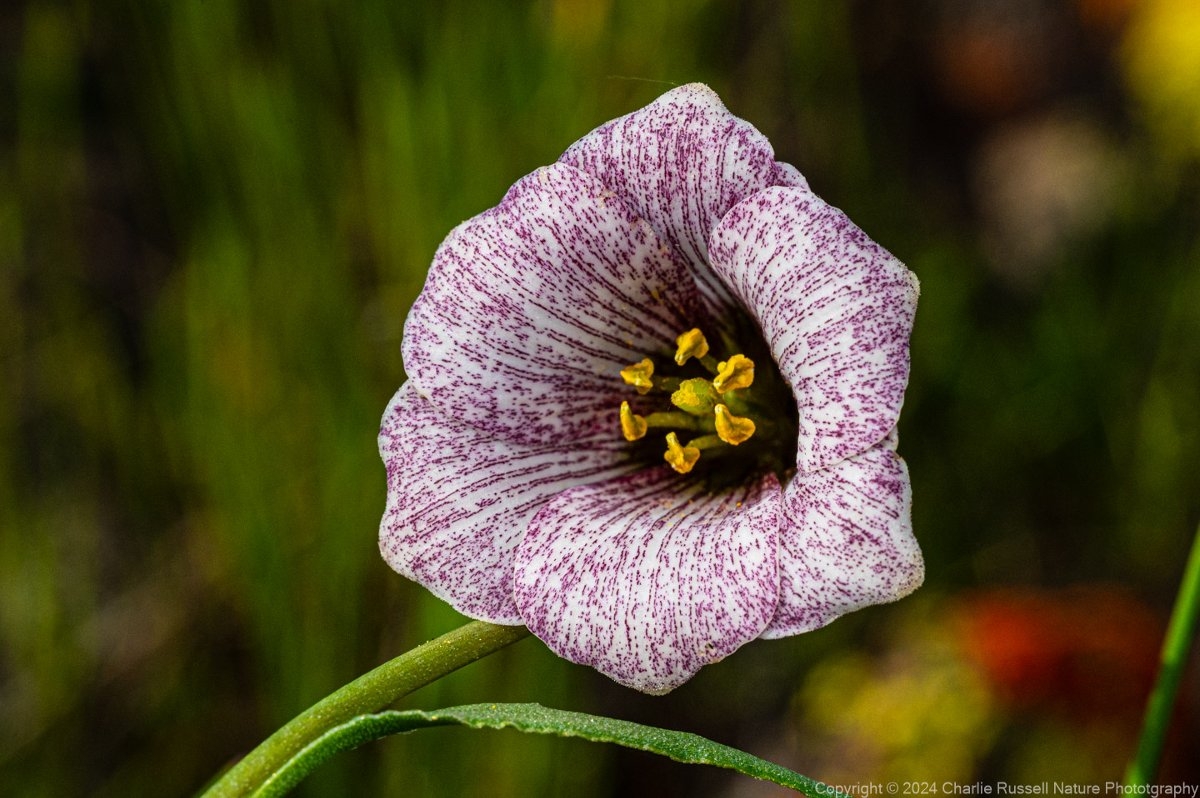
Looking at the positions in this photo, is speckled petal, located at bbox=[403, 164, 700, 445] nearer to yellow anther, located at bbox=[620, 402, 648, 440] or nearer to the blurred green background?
yellow anther, located at bbox=[620, 402, 648, 440]

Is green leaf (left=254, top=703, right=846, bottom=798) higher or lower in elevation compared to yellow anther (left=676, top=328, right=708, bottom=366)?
lower

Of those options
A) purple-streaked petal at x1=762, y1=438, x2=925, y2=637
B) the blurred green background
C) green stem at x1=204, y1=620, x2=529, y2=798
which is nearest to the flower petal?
purple-streaked petal at x1=762, y1=438, x2=925, y2=637

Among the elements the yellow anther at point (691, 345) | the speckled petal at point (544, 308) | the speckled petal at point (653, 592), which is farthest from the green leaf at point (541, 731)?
Result: the yellow anther at point (691, 345)

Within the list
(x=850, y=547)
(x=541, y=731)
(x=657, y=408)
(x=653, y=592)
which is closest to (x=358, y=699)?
(x=541, y=731)

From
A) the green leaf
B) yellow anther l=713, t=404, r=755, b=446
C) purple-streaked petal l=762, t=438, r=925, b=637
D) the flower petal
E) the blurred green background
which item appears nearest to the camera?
the green leaf

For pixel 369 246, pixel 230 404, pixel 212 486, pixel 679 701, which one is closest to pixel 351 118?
pixel 369 246

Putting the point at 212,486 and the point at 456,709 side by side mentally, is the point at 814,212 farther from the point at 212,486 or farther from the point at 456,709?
the point at 212,486

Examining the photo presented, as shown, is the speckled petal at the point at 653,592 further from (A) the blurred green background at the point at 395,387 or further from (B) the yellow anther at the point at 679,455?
(A) the blurred green background at the point at 395,387
